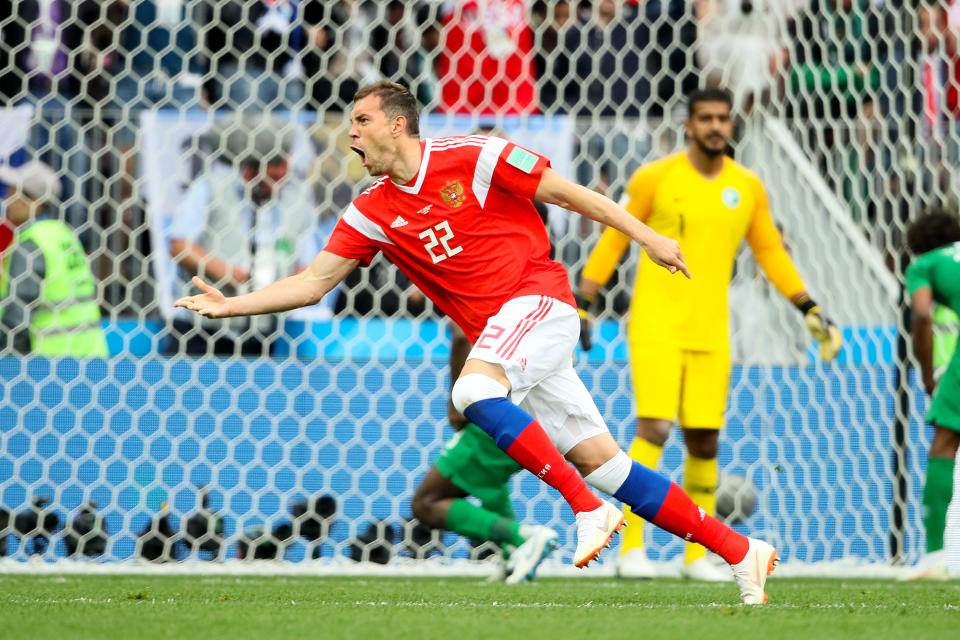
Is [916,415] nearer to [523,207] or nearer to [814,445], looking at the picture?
[814,445]

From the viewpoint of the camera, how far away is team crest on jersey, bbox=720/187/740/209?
19.3ft

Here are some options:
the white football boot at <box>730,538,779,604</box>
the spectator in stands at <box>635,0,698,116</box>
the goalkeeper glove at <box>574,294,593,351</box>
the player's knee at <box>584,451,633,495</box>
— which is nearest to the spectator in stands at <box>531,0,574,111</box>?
the spectator in stands at <box>635,0,698,116</box>

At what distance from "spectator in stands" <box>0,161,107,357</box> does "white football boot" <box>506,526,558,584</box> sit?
2.61m

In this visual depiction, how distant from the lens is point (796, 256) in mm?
7824

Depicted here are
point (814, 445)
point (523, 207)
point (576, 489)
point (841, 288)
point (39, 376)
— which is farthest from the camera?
point (841, 288)

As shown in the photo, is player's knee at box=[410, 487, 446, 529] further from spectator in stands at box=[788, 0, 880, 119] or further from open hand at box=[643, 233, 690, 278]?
spectator in stands at box=[788, 0, 880, 119]

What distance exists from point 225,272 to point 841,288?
3.63 meters

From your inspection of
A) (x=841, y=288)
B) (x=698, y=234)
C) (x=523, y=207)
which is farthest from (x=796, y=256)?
(x=523, y=207)

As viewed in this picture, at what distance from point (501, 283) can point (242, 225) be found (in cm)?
339

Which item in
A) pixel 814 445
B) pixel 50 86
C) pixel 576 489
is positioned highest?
pixel 50 86

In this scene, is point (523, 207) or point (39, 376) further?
point (39, 376)

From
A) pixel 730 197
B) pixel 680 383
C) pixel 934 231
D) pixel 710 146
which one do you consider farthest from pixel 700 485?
pixel 934 231

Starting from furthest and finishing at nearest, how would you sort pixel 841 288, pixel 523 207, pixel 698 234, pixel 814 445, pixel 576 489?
pixel 841 288, pixel 814 445, pixel 698 234, pixel 523 207, pixel 576 489

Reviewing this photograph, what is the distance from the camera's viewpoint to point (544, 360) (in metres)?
3.91
